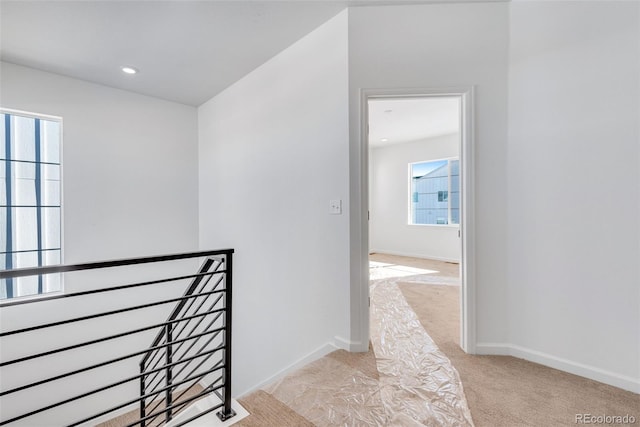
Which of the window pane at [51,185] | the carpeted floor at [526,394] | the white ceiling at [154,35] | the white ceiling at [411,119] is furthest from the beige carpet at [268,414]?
the white ceiling at [411,119]

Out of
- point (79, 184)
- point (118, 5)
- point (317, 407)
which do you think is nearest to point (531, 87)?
point (317, 407)

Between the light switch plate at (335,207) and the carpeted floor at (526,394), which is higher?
the light switch plate at (335,207)

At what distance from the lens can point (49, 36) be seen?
7.88 ft

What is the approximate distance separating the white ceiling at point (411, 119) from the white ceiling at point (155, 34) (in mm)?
1654

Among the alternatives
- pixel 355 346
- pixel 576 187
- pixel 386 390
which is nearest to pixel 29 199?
pixel 355 346

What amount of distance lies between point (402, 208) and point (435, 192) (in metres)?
0.80

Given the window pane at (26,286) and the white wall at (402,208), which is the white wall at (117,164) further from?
the white wall at (402,208)

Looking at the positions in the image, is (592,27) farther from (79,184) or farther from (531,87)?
(79,184)

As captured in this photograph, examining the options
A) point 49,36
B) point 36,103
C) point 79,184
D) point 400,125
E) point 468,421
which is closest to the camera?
point 468,421

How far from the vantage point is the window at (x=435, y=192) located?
18.8 ft

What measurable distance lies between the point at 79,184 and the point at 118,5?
6.75ft

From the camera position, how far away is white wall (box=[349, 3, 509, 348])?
201cm

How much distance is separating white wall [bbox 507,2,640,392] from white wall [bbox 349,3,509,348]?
82mm

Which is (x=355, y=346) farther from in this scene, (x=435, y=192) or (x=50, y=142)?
(x=435, y=192)
